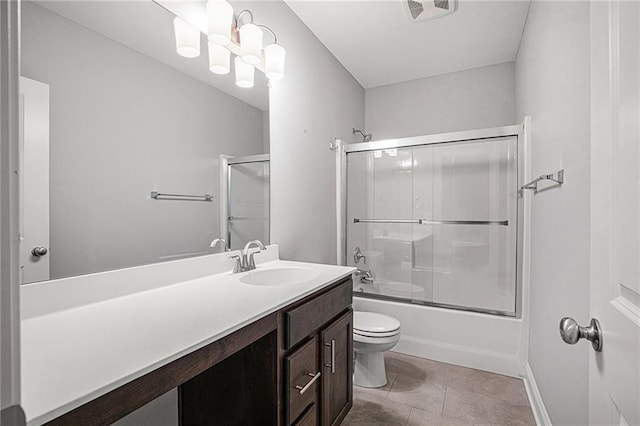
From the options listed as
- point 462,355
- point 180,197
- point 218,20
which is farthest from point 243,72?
point 462,355

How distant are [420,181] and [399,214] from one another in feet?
1.11

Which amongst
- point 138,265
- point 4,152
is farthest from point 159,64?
point 4,152

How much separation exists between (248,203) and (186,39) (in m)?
0.85

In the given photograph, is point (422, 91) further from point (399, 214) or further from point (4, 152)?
point (4, 152)

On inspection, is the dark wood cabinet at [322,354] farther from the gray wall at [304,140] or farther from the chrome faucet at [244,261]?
the gray wall at [304,140]

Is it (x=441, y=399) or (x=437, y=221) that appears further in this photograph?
(x=437, y=221)

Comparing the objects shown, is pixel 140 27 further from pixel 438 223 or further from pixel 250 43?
pixel 438 223

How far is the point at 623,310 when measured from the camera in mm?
508

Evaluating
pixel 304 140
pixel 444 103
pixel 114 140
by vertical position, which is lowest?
pixel 114 140

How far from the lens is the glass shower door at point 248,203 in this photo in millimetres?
1688

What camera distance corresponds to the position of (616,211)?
1.75 feet

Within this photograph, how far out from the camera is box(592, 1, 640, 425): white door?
1.55ft

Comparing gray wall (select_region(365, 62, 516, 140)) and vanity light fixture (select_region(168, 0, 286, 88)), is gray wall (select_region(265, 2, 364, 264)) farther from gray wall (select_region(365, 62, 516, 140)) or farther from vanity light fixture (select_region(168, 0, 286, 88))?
gray wall (select_region(365, 62, 516, 140))

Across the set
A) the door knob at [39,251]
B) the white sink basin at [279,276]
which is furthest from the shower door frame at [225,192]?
the door knob at [39,251]
